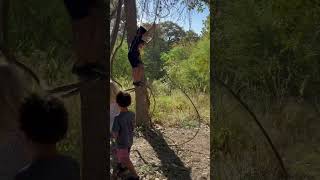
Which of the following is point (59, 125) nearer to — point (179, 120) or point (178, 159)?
point (178, 159)

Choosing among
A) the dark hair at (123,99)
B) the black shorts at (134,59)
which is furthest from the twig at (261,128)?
the black shorts at (134,59)

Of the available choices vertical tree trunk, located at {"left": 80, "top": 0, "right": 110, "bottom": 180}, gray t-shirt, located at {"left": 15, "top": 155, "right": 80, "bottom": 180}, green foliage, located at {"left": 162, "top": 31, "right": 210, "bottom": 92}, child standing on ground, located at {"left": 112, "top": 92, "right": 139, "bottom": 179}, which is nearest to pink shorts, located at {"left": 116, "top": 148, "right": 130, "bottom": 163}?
child standing on ground, located at {"left": 112, "top": 92, "right": 139, "bottom": 179}

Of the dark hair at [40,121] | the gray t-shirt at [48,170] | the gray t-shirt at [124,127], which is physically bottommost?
the gray t-shirt at [124,127]

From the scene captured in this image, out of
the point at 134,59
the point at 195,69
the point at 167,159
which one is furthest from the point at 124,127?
the point at 195,69

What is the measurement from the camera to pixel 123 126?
13.6 feet

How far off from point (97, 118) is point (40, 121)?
0.65m

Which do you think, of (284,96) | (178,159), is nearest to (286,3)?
(284,96)

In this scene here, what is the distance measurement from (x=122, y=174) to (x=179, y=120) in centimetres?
440

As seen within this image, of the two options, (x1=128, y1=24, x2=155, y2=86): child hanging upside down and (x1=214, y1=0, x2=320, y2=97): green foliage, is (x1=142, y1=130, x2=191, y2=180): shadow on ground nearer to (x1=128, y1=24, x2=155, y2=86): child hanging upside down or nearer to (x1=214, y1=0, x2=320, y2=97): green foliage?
(x1=128, y1=24, x2=155, y2=86): child hanging upside down

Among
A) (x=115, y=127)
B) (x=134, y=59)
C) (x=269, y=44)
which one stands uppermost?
(x=269, y=44)

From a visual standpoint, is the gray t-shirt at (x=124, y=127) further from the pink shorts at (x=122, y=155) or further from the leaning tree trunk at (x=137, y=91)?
the leaning tree trunk at (x=137, y=91)

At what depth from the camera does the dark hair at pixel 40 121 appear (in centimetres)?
162

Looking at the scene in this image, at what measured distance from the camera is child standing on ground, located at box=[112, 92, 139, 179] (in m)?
4.07

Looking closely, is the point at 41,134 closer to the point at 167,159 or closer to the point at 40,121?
the point at 40,121
